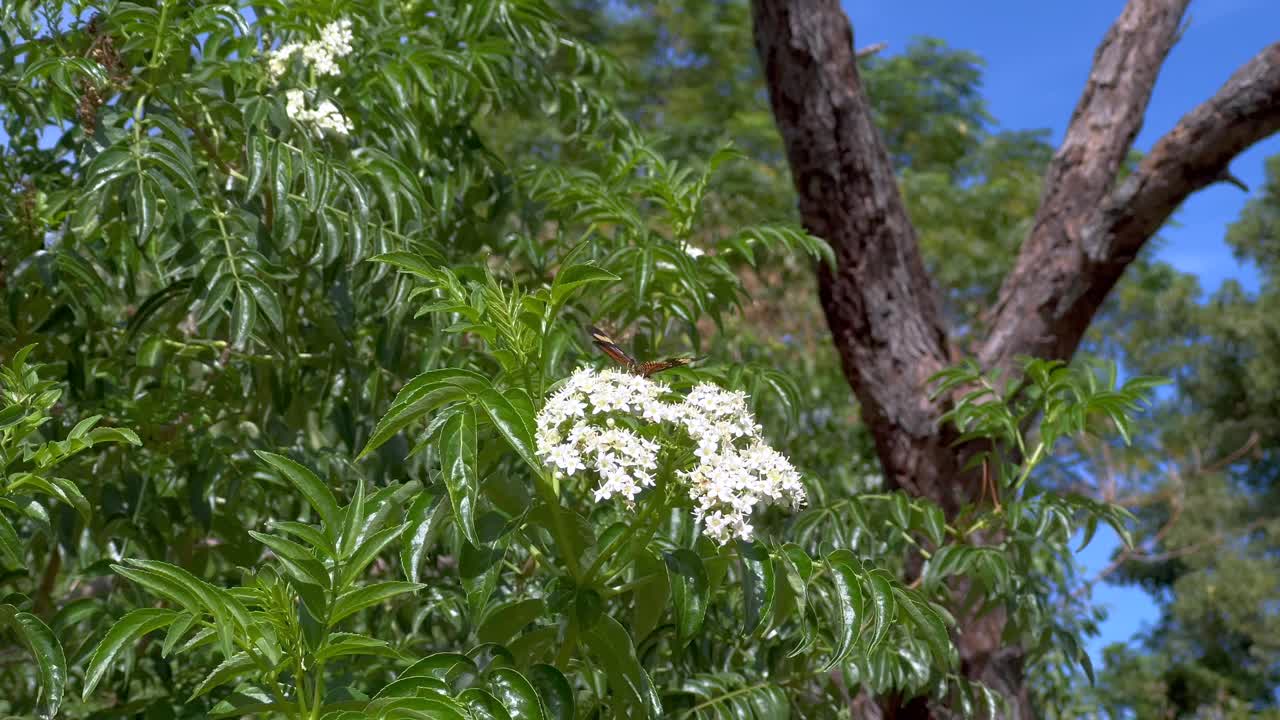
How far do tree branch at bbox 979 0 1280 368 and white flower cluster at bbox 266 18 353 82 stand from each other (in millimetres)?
2249

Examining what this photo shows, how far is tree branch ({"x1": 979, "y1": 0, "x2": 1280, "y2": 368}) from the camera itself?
3.36 meters

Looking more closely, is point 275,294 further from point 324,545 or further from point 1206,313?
point 1206,313

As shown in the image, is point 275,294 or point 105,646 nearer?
point 105,646

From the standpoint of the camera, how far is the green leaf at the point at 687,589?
56.0 inches

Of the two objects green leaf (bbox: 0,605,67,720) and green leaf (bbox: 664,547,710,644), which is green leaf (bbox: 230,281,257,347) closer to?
green leaf (bbox: 0,605,67,720)

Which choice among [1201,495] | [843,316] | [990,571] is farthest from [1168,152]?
[1201,495]

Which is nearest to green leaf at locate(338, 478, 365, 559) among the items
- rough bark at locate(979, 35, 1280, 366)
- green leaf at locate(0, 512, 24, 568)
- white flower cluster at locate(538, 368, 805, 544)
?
white flower cluster at locate(538, 368, 805, 544)

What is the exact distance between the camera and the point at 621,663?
1482mm

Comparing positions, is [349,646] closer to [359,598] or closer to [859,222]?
[359,598]

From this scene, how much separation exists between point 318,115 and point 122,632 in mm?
1193

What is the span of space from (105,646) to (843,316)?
8.69ft

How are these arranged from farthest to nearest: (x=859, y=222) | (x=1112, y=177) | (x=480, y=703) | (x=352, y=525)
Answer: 1. (x=1112, y=177)
2. (x=859, y=222)
3. (x=352, y=525)
4. (x=480, y=703)

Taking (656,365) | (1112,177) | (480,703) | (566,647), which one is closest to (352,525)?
(480,703)

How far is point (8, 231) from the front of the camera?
2.24 m
